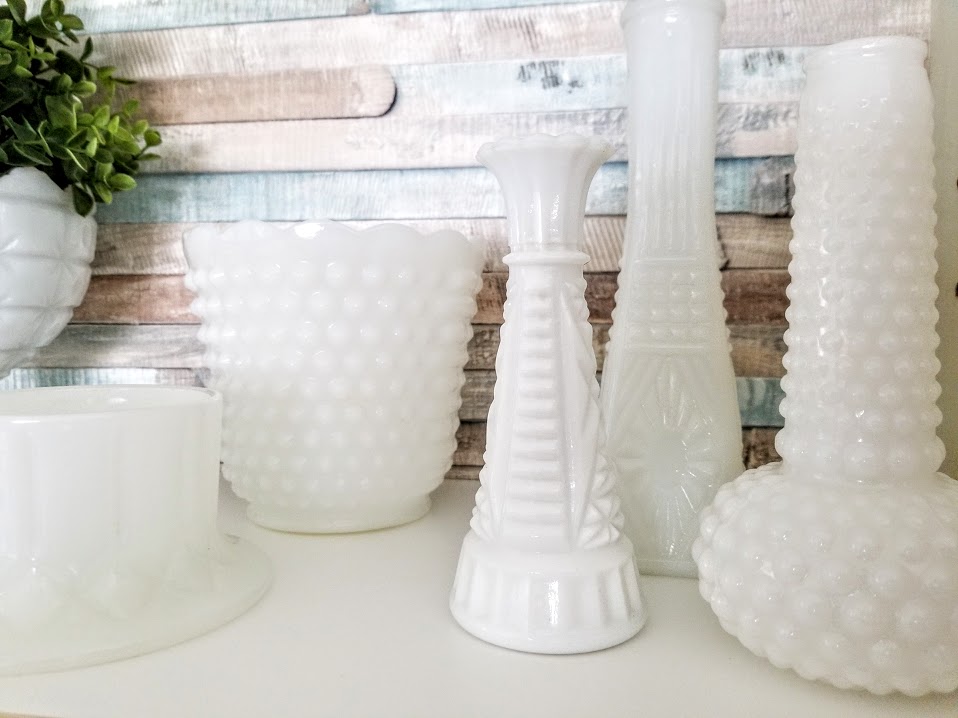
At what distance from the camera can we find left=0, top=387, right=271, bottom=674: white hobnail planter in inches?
14.3

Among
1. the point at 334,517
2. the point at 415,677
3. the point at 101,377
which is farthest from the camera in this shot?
the point at 101,377

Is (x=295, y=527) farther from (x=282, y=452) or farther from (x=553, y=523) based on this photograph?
(x=553, y=523)

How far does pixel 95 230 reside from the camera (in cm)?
69

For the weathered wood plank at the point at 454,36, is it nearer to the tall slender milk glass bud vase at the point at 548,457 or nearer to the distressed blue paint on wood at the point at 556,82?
the distressed blue paint on wood at the point at 556,82

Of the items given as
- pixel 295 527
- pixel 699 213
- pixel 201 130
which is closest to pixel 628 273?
pixel 699 213

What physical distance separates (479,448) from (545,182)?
0.39 metres

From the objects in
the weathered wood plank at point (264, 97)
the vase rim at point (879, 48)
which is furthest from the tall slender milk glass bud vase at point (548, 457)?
the weathered wood plank at point (264, 97)

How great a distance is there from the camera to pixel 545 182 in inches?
14.9

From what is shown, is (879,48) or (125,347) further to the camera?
(125,347)

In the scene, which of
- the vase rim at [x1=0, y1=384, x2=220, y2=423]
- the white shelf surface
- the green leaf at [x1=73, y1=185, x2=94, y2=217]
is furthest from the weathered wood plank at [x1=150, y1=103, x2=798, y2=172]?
the white shelf surface

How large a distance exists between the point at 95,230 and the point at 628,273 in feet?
1.70

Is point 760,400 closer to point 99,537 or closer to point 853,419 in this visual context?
point 853,419

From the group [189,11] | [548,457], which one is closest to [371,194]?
[189,11]

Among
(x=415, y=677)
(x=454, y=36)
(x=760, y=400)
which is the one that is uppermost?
(x=454, y=36)
